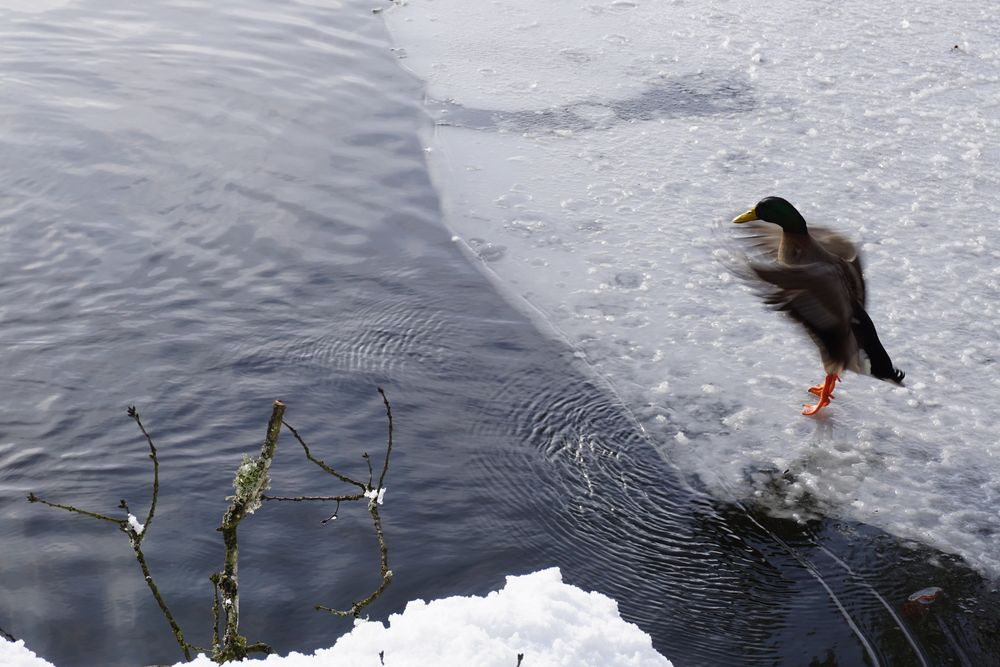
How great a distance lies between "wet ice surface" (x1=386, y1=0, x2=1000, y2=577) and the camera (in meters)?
4.09

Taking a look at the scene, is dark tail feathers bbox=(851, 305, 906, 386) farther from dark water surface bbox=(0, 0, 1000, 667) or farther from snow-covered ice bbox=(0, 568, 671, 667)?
snow-covered ice bbox=(0, 568, 671, 667)

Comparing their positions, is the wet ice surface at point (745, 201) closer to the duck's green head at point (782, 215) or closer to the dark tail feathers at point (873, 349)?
the dark tail feathers at point (873, 349)

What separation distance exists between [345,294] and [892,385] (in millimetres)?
2649

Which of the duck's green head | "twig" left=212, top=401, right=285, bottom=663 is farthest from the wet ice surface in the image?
"twig" left=212, top=401, right=285, bottom=663

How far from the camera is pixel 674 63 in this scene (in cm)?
790

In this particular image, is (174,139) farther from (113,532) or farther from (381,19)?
(113,532)

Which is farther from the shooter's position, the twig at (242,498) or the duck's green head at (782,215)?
the duck's green head at (782,215)

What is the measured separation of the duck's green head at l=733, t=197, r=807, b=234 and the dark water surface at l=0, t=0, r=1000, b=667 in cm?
105

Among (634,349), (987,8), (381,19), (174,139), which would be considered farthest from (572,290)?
(987,8)

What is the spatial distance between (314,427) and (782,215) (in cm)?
216

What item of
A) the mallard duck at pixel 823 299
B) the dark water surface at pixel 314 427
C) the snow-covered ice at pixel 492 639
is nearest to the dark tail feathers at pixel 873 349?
the mallard duck at pixel 823 299

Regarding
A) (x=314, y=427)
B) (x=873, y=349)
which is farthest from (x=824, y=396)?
(x=314, y=427)

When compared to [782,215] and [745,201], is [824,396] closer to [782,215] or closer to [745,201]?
[782,215]

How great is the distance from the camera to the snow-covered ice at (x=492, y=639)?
2.22m
